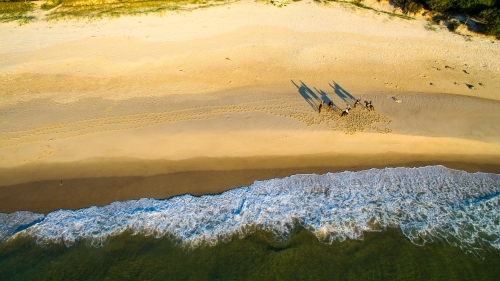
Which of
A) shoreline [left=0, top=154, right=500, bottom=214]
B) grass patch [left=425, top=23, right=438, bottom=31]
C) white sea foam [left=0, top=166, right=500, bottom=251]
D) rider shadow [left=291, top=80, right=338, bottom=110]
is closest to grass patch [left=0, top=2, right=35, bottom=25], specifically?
shoreline [left=0, top=154, right=500, bottom=214]

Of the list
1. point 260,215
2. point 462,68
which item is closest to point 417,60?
Answer: point 462,68

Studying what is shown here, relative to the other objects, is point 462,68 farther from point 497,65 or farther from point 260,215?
point 260,215

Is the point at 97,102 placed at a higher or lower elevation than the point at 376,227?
higher

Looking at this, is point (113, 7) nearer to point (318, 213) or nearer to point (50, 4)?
point (50, 4)

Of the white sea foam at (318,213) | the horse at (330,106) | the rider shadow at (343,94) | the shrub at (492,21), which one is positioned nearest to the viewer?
the white sea foam at (318,213)

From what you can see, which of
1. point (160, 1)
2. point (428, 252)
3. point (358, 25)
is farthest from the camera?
point (160, 1)

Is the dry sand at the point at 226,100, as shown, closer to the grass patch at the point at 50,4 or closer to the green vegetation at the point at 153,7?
the green vegetation at the point at 153,7

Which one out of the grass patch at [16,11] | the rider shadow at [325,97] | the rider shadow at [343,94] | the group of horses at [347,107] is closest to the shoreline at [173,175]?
the group of horses at [347,107]
